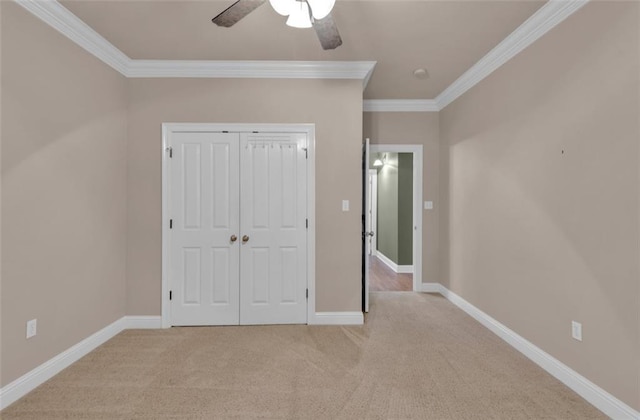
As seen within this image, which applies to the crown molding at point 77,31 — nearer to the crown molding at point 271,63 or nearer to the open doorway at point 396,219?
the crown molding at point 271,63

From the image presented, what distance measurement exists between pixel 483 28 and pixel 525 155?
3.62ft

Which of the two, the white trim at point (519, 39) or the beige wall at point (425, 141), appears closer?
the white trim at point (519, 39)

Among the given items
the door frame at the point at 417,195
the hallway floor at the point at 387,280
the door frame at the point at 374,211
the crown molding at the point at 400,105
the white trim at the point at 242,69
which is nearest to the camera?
the white trim at the point at 242,69

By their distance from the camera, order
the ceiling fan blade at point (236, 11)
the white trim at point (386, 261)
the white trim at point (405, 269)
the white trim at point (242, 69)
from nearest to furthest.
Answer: the ceiling fan blade at point (236, 11)
the white trim at point (242, 69)
the white trim at point (405, 269)
the white trim at point (386, 261)

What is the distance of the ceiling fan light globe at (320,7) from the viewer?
1.74 meters

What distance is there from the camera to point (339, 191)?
333 centimetres

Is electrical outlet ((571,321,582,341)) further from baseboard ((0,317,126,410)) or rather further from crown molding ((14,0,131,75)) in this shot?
crown molding ((14,0,131,75))

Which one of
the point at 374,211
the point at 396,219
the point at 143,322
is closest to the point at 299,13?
the point at 143,322

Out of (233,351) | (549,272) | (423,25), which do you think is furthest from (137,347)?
(423,25)

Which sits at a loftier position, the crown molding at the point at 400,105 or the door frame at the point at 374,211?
the crown molding at the point at 400,105

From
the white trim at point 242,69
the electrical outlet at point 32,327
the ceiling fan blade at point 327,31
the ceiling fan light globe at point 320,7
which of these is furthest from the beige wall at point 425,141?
the electrical outlet at point 32,327

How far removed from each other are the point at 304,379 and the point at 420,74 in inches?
126

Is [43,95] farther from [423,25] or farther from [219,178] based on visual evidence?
[423,25]

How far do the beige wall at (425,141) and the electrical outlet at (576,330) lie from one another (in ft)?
7.63
